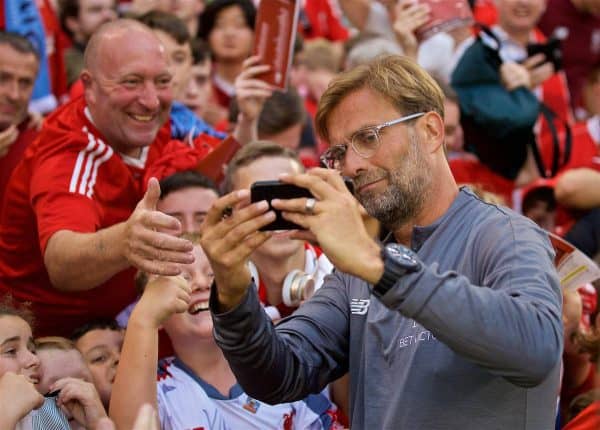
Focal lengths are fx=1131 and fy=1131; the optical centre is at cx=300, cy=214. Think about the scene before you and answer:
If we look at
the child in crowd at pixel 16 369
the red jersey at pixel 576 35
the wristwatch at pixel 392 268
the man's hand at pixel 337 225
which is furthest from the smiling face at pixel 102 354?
the red jersey at pixel 576 35

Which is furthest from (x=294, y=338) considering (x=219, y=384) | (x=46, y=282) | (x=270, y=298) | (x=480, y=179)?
(x=480, y=179)

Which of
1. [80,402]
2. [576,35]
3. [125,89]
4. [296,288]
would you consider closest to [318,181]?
[80,402]

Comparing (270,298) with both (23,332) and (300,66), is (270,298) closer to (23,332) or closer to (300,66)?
(23,332)

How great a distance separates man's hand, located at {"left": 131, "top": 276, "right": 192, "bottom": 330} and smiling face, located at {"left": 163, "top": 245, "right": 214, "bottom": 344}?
40 centimetres

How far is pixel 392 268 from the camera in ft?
8.25

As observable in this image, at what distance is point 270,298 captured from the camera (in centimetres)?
444

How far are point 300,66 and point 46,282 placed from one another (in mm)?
3323

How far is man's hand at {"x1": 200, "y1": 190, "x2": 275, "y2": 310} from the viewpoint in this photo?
2709mm

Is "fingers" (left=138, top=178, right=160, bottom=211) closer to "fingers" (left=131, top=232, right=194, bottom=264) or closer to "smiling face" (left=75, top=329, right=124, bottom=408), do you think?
"fingers" (left=131, top=232, right=194, bottom=264)

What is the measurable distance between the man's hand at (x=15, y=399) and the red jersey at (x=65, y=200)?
1073 mm

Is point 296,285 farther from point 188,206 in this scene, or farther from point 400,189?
point 400,189

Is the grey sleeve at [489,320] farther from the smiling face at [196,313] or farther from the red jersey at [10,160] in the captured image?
the red jersey at [10,160]

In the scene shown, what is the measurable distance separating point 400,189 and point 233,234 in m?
0.50

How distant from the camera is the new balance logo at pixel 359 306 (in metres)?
3.13
